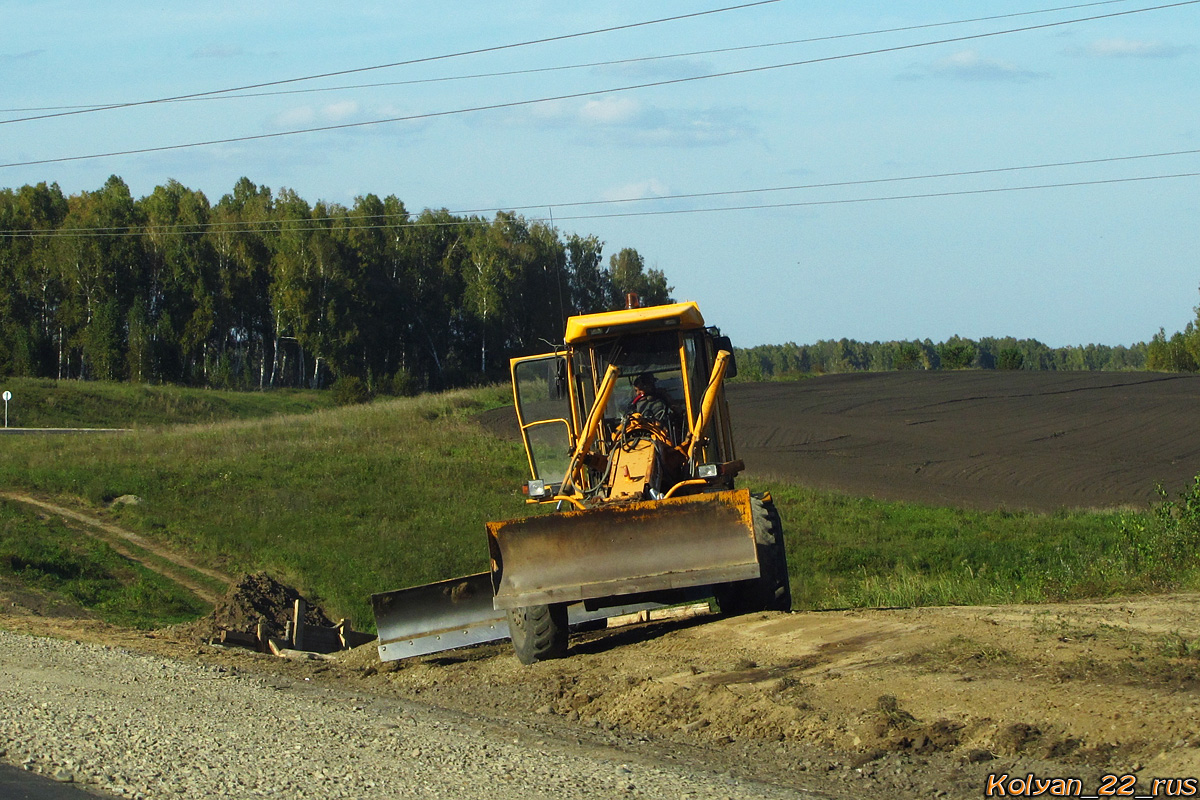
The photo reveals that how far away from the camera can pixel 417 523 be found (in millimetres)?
24625

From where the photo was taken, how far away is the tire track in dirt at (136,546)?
67.6ft

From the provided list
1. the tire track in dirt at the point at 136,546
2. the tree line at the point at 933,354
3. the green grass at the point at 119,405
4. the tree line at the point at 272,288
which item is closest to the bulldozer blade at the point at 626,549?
the tire track in dirt at the point at 136,546

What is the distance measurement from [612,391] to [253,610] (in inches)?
293

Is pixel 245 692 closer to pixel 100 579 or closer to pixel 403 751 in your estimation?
pixel 403 751

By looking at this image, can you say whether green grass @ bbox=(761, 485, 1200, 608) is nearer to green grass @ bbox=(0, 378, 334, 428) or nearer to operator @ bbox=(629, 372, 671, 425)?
operator @ bbox=(629, 372, 671, 425)

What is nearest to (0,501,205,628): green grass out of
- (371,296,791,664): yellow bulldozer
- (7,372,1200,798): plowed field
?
(7,372,1200,798): plowed field

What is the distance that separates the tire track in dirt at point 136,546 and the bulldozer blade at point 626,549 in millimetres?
A: 12147

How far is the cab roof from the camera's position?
9992mm

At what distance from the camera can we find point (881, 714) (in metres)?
6.73

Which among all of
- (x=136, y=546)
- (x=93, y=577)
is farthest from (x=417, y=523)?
(x=93, y=577)

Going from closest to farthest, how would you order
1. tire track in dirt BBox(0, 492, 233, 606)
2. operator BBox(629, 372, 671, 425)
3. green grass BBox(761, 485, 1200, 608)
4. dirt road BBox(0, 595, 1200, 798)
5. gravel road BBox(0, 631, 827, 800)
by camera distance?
gravel road BBox(0, 631, 827, 800), dirt road BBox(0, 595, 1200, 798), operator BBox(629, 372, 671, 425), green grass BBox(761, 485, 1200, 608), tire track in dirt BBox(0, 492, 233, 606)

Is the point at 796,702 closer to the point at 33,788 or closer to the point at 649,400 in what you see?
the point at 649,400

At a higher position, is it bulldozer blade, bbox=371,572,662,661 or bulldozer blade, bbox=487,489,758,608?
bulldozer blade, bbox=487,489,758,608

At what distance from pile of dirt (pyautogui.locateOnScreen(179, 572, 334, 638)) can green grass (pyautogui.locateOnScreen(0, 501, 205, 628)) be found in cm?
240
